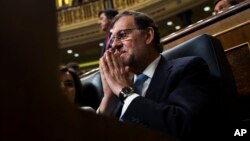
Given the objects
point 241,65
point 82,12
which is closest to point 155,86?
point 241,65

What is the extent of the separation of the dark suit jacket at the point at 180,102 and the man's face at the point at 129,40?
246mm

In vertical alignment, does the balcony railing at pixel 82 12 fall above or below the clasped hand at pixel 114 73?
above

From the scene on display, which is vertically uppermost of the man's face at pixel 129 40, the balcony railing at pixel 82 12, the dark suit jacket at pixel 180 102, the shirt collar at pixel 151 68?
the balcony railing at pixel 82 12

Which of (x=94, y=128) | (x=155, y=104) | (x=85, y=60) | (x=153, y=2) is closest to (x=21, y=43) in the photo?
(x=94, y=128)

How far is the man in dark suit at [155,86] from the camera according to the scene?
3.57 ft

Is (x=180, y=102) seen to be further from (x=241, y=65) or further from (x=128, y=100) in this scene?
(x=241, y=65)

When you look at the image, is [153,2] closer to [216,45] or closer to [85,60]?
[85,60]

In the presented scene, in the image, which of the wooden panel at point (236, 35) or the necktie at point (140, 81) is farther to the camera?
the wooden panel at point (236, 35)

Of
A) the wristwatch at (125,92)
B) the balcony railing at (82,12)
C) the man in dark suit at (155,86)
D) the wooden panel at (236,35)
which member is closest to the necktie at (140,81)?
the man in dark suit at (155,86)

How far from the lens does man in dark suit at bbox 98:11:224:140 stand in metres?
1.09

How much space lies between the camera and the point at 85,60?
11734 millimetres

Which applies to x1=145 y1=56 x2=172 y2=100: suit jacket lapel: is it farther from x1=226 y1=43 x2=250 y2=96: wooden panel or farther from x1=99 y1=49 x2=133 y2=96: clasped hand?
x1=226 y1=43 x2=250 y2=96: wooden panel

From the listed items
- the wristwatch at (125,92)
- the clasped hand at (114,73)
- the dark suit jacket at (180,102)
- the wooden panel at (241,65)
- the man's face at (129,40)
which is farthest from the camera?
the wooden panel at (241,65)

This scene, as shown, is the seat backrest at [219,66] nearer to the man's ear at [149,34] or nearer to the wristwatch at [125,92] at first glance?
the man's ear at [149,34]
